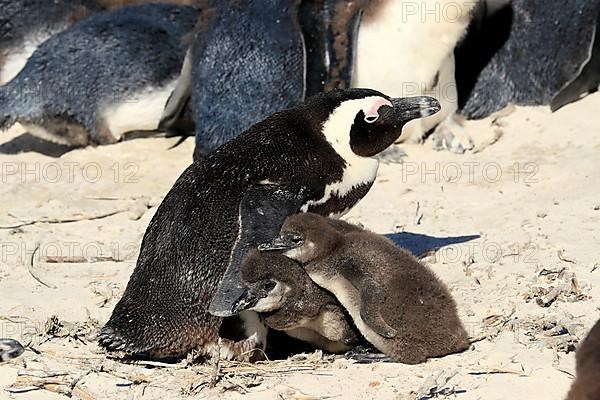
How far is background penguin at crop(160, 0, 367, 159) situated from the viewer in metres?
5.34

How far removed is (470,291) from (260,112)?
6.09ft

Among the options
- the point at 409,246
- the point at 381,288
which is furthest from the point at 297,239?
the point at 409,246

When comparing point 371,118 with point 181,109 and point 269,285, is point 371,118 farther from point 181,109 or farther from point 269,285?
point 181,109

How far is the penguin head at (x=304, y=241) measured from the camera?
3258 mm

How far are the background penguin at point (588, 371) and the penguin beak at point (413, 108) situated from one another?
1.58 m

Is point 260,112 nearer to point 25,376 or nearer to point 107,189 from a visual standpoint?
point 107,189

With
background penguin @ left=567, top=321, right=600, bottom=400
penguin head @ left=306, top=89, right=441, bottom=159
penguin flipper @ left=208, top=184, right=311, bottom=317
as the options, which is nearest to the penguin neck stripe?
penguin head @ left=306, top=89, right=441, bottom=159

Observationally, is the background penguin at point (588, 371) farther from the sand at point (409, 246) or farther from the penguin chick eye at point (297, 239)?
the penguin chick eye at point (297, 239)

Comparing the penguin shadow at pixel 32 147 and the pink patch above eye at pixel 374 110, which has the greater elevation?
the penguin shadow at pixel 32 147

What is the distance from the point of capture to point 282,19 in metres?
5.42

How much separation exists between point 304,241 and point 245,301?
220 millimetres

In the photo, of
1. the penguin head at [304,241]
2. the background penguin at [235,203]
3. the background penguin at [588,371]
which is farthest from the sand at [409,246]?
the background penguin at [588,371]

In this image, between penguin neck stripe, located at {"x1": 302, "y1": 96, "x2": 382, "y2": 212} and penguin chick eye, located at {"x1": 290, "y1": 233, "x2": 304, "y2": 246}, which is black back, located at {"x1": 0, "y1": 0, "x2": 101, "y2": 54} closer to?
penguin neck stripe, located at {"x1": 302, "y1": 96, "x2": 382, "y2": 212}

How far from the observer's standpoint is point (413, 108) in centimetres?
376
